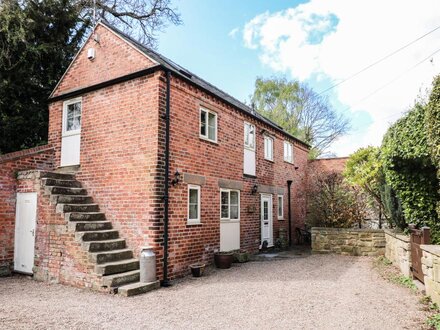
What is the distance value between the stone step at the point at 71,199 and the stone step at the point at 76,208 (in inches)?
8.9

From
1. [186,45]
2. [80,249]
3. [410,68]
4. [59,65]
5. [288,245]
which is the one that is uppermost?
[186,45]

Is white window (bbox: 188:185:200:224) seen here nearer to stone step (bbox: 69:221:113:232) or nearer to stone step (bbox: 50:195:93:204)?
stone step (bbox: 69:221:113:232)

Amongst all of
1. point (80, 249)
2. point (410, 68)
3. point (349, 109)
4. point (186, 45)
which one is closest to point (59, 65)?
point (186, 45)

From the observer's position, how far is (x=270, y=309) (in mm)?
5859

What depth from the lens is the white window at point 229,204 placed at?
10989 mm

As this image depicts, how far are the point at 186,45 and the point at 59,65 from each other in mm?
5786

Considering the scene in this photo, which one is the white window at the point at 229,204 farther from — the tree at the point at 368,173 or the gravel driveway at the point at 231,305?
the tree at the point at 368,173

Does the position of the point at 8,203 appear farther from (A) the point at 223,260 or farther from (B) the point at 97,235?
(A) the point at 223,260

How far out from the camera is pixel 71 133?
1017 cm

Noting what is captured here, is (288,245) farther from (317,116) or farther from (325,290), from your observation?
(317,116)

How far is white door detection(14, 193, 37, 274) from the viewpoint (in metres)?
8.70

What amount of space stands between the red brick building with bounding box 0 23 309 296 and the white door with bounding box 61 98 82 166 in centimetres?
3

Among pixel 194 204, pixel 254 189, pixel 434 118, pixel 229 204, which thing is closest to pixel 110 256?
pixel 194 204

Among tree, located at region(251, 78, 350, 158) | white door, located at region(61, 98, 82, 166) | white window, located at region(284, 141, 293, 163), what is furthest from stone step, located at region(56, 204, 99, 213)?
tree, located at region(251, 78, 350, 158)
